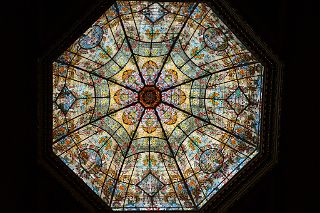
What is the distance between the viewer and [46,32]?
1138cm

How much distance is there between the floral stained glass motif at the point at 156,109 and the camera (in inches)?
532

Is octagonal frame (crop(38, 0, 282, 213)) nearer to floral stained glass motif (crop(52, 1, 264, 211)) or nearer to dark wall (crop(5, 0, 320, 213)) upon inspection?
dark wall (crop(5, 0, 320, 213))

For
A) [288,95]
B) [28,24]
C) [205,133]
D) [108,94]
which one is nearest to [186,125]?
[205,133]

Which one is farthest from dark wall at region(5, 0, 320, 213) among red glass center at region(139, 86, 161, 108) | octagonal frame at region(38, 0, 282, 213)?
red glass center at region(139, 86, 161, 108)

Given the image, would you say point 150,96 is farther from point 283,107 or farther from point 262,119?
point 283,107

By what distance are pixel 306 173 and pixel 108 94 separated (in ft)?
19.7

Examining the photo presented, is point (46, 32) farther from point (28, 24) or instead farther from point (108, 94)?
point (108, 94)

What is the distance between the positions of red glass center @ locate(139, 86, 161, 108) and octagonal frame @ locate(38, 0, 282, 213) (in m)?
3.12

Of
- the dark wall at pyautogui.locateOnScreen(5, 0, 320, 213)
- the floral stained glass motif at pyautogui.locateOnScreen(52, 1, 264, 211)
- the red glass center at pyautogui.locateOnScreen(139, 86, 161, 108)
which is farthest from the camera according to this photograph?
the red glass center at pyautogui.locateOnScreen(139, 86, 161, 108)

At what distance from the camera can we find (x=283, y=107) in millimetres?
12398

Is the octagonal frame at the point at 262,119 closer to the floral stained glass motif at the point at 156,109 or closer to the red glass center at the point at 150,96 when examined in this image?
the floral stained glass motif at the point at 156,109

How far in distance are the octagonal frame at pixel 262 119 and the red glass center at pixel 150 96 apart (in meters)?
3.12

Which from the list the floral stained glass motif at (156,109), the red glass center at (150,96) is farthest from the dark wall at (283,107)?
the red glass center at (150,96)

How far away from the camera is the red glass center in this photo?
14.7 metres
